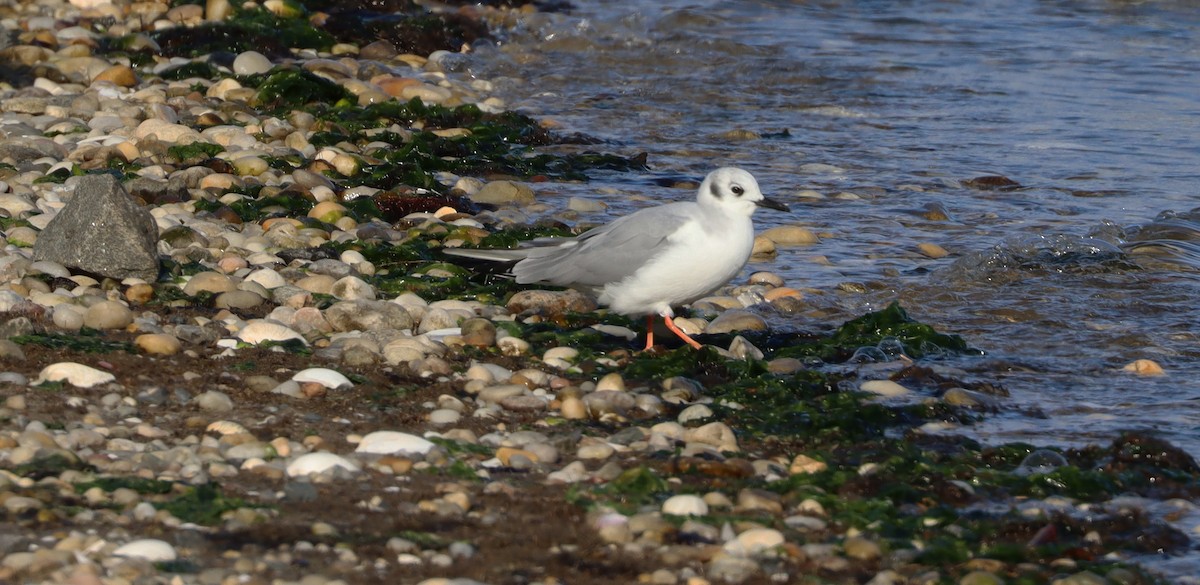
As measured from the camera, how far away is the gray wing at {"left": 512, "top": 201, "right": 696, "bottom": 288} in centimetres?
533

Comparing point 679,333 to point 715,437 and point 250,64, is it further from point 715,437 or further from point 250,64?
point 250,64

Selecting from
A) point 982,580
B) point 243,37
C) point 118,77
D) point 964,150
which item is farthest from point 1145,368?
point 243,37

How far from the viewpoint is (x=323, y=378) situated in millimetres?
4625

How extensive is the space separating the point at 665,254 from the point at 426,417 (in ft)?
4.15

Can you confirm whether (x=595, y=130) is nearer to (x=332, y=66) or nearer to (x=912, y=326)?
(x=332, y=66)

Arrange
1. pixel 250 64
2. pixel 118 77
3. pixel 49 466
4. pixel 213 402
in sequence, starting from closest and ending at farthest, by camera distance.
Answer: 1. pixel 49 466
2. pixel 213 402
3. pixel 118 77
4. pixel 250 64

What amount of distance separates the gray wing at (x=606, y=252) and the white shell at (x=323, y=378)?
1.16 metres

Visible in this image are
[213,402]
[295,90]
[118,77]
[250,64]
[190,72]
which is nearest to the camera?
[213,402]

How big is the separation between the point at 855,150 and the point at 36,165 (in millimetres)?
5140

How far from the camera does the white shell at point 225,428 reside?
4086 mm

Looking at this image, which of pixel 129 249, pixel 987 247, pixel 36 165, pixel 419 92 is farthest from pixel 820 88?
pixel 129 249

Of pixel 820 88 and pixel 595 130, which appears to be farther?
pixel 820 88

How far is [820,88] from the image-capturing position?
11406 millimetres

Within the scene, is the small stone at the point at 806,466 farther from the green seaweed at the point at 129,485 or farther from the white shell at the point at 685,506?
the green seaweed at the point at 129,485
